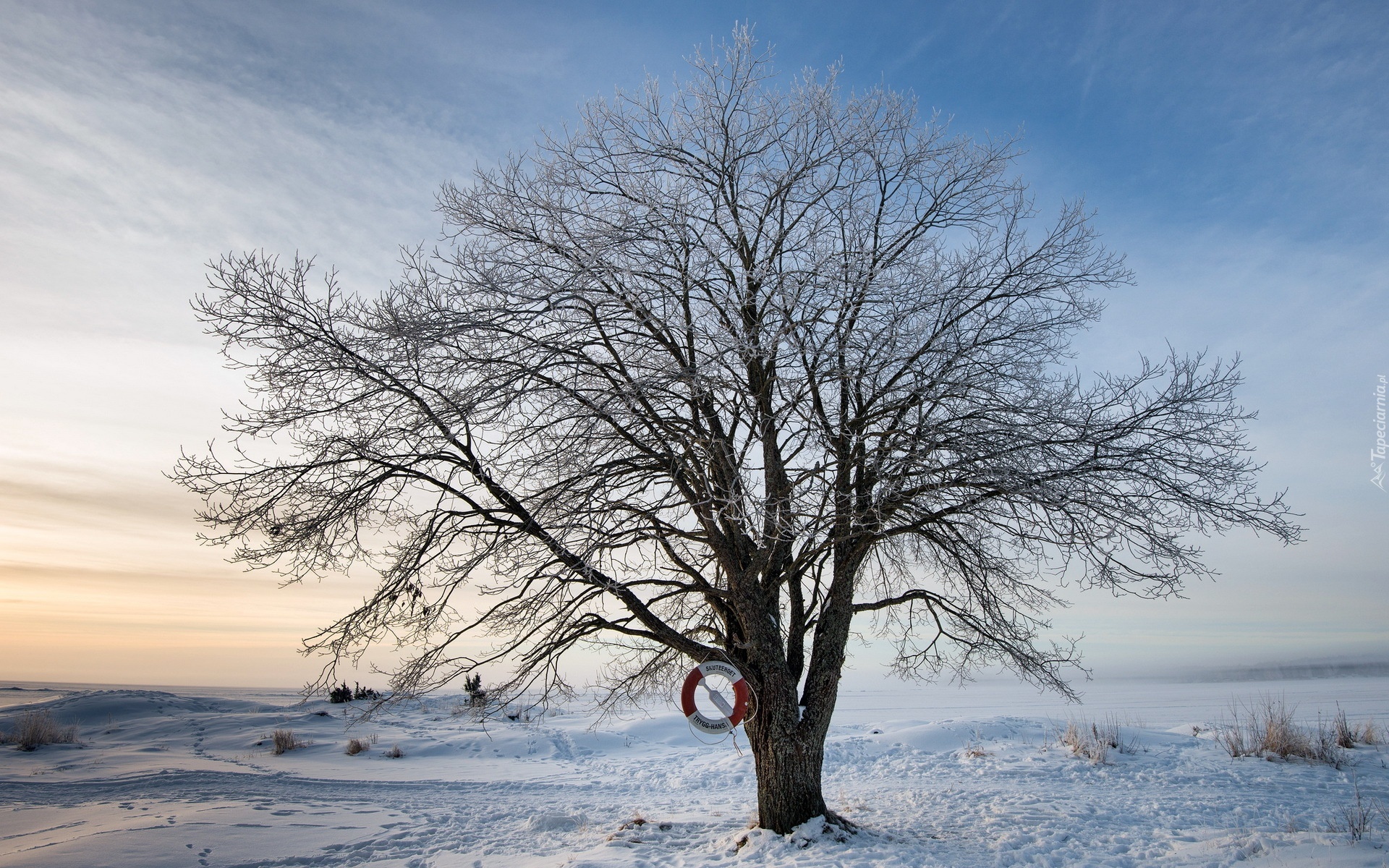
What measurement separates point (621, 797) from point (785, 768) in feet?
17.0

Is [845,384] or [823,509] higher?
[845,384]

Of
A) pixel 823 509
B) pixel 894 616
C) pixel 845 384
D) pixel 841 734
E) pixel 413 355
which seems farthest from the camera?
pixel 841 734

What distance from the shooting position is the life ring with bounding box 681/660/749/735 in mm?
7070

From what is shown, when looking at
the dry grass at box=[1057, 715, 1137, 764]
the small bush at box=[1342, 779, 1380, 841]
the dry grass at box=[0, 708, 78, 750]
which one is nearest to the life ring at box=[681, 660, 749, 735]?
the small bush at box=[1342, 779, 1380, 841]

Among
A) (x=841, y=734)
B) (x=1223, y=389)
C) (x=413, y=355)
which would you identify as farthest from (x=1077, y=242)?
(x=841, y=734)

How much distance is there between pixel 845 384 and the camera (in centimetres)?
803

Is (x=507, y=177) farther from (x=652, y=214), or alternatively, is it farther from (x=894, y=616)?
(x=894, y=616)

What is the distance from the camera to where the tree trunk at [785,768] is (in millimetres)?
7422

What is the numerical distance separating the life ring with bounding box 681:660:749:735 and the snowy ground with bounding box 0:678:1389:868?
120 centimetres

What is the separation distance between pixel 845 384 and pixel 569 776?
32.0 feet

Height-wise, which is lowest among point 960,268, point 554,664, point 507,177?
point 554,664

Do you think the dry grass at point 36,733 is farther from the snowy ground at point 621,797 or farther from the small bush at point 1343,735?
the small bush at point 1343,735

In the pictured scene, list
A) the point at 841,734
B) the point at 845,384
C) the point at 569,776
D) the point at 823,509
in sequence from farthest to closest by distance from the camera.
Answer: the point at 841,734 < the point at 569,776 < the point at 845,384 < the point at 823,509

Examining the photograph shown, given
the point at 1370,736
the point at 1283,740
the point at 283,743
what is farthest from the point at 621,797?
the point at 1370,736
